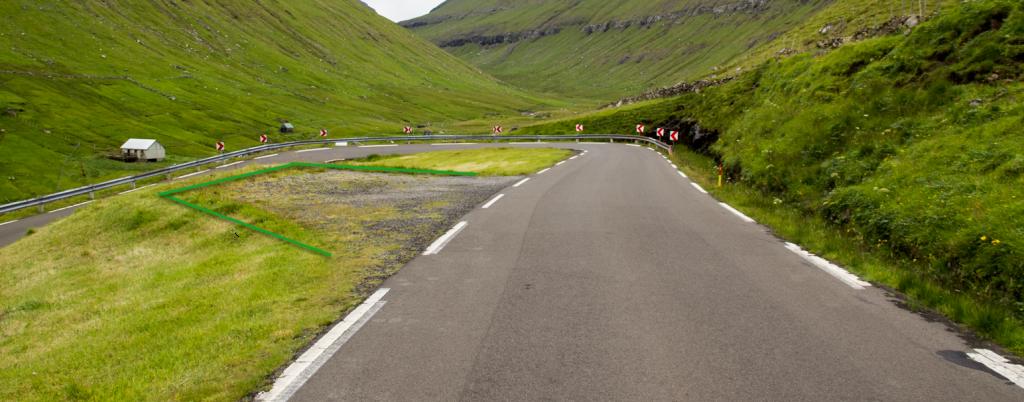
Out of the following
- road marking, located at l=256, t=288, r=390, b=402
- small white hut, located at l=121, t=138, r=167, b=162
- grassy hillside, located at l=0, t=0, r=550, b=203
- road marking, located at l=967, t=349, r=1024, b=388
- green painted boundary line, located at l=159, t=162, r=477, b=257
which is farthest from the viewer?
grassy hillside, located at l=0, t=0, r=550, b=203

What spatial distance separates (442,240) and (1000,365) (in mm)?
7707

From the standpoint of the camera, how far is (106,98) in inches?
3703

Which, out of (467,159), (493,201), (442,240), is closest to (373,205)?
(493,201)

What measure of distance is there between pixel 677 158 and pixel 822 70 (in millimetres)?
11994

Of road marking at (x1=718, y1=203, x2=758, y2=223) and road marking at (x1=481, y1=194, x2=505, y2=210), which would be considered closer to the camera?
road marking at (x1=718, y1=203, x2=758, y2=223)

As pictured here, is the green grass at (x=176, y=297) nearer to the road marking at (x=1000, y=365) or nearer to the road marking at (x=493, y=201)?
the road marking at (x=493, y=201)

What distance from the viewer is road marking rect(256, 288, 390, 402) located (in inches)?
180

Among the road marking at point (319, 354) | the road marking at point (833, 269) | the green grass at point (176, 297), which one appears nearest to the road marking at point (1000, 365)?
the road marking at point (833, 269)

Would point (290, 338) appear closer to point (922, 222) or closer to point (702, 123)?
point (922, 222)

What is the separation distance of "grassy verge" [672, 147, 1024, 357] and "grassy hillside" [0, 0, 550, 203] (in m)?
61.4

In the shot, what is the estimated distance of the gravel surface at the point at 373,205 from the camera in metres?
9.92

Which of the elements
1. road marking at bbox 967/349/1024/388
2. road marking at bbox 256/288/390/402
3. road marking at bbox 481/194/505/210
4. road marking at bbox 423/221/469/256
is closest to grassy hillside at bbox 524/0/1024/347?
road marking at bbox 967/349/1024/388

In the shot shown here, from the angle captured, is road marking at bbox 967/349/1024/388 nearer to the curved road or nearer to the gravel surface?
the curved road

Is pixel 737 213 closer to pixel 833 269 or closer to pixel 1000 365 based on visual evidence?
pixel 833 269
